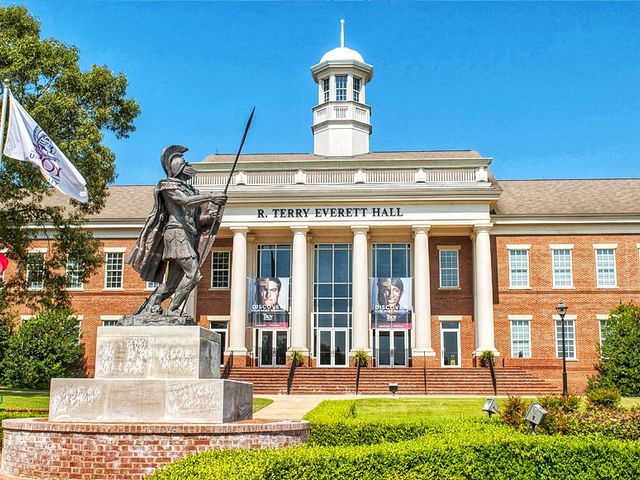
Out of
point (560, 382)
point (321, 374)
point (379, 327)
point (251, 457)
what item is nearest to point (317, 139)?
point (379, 327)

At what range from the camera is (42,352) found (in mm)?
35969

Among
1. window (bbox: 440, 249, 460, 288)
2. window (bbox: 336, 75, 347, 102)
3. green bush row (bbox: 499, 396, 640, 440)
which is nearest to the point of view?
green bush row (bbox: 499, 396, 640, 440)

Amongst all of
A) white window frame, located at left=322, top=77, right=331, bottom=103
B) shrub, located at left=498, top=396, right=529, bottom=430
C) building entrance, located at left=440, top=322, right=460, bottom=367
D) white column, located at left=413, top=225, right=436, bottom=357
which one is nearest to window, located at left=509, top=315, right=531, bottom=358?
building entrance, located at left=440, top=322, right=460, bottom=367

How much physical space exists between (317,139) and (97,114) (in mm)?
22391

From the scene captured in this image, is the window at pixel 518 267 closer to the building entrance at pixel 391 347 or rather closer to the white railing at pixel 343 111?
the building entrance at pixel 391 347

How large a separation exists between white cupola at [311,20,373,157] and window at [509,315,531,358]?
47.4ft

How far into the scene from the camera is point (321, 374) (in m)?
34.2

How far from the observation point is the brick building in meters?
36.9

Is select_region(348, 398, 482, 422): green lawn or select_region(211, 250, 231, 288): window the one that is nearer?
select_region(348, 398, 482, 422): green lawn

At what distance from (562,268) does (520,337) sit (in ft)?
14.1

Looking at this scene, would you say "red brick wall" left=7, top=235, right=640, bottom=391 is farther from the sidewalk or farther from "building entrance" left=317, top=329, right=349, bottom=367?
the sidewalk

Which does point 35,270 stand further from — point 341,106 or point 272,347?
point 341,106

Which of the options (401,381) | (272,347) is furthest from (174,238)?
(272,347)

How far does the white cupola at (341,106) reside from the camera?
4503 centimetres
